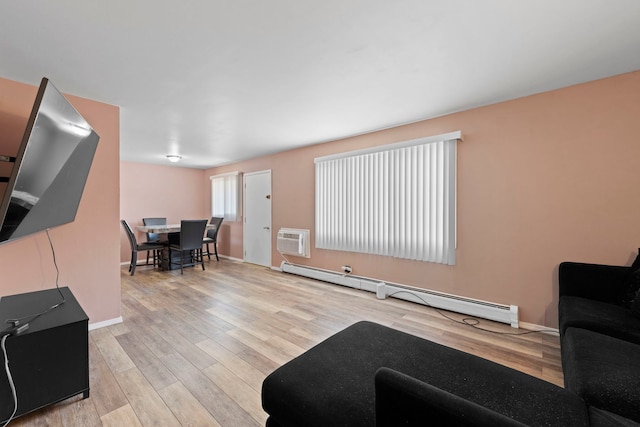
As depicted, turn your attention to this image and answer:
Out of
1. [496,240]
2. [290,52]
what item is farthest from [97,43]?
[496,240]

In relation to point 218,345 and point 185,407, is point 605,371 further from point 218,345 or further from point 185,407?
point 218,345

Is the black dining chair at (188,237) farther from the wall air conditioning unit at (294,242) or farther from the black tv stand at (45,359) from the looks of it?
the black tv stand at (45,359)

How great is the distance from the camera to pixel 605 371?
1219mm

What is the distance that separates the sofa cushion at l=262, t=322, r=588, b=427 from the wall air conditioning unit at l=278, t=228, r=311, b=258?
3243 millimetres

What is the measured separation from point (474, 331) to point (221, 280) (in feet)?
12.1

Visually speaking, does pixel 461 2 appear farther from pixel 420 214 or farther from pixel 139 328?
pixel 139 328

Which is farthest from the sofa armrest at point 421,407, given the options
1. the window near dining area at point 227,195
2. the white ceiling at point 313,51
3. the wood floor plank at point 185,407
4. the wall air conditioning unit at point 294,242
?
the window near dining area at point 227,195

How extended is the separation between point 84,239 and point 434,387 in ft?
10.4

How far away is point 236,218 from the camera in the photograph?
615 cm

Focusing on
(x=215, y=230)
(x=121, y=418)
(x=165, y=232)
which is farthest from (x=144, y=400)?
(x=215, y=230)

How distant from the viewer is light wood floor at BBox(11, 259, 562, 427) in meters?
1.57

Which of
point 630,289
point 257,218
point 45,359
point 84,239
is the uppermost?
point 257,218

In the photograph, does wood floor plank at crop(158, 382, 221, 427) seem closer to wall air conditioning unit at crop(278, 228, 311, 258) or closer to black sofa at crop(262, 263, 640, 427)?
black sofa at crop(262, 263, 640, 427)

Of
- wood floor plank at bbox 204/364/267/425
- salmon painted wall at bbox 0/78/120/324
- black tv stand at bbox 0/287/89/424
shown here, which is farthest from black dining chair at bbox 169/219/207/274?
wood floor plank at bbox 204/364/267/425
